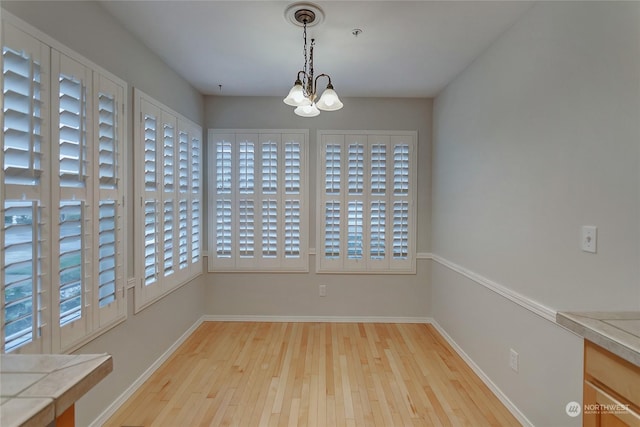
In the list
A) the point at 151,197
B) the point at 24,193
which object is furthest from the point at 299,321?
the point at 24,193

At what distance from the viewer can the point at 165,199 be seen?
2.59 metres

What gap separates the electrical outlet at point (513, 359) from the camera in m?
1.95

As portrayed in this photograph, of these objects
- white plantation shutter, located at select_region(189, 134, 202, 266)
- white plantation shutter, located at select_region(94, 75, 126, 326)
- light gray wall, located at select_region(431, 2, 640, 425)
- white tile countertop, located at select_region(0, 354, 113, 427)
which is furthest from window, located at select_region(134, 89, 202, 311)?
light gray wall, located at select_region(431, 2, 640, 425)

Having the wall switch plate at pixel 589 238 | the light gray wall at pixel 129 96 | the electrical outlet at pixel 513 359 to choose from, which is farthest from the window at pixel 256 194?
the wall switch plate at pixel 589 238

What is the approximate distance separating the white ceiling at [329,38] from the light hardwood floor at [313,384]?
8.80ft

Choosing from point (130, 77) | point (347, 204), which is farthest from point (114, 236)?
point (347, 204)

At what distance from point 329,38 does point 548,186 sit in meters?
1.80

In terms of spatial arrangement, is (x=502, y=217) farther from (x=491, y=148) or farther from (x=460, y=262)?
(x=460, y=262)

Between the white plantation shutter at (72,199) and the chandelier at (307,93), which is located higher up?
the chandelier at (307,93)

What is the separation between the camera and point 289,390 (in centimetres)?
221

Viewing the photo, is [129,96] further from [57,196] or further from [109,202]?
[57,196]

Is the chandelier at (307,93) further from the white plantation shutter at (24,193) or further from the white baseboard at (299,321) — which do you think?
the white baseboard at (299,321)

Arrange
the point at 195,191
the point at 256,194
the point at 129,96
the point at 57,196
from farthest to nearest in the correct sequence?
the point at 256,194, the point at 195,191, the point at 129,96, the point at 57,196

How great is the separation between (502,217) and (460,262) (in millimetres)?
783
